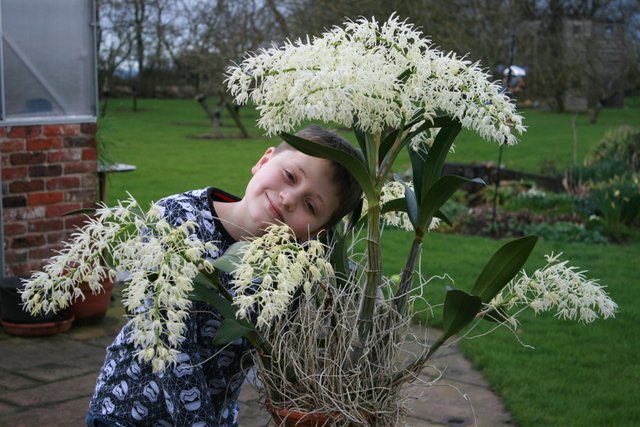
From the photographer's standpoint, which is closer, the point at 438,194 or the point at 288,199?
the point at 438,194

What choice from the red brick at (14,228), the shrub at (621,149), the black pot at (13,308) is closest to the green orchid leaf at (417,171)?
the black pot at (13,308)

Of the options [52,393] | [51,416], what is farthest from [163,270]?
[52,393]

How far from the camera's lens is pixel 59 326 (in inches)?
196

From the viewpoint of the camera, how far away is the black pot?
4852mm

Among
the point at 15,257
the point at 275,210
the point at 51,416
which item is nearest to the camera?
the point at 275,210

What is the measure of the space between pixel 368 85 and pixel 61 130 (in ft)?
14.2

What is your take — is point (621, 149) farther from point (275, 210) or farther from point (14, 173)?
point (275, 210)

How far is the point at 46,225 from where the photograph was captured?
545 centimetres

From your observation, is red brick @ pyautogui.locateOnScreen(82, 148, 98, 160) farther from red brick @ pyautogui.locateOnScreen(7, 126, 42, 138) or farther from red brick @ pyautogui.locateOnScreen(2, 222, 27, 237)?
red brick @ pyautogui.locateOnScreen(2, 222, 27, 237)

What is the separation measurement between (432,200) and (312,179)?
29 centimetres

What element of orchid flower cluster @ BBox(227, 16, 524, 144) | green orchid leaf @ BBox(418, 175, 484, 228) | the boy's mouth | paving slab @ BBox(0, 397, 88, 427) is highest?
orchid flower cluster @ BBox(227, 16, 524, 144)

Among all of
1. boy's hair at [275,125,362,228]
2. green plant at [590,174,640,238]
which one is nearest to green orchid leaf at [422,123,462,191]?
boy's hair at [275,125,362,228]

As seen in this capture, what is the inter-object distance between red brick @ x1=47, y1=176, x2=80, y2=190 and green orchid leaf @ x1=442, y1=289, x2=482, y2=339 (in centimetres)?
420

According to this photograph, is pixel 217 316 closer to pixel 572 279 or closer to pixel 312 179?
pixel 312 179
